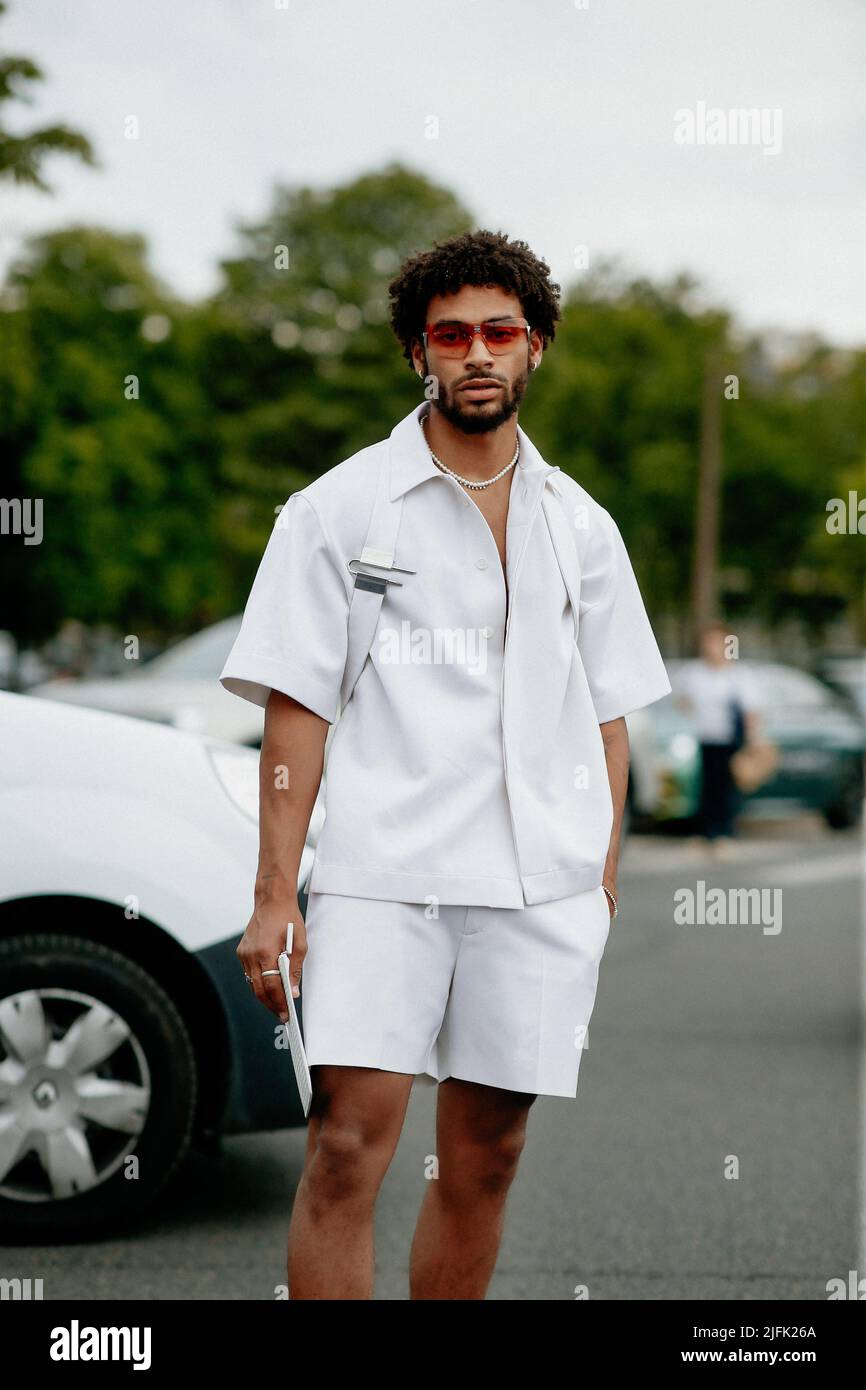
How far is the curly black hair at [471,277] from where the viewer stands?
→ 3000 millimetres

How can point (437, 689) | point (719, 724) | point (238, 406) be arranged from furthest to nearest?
point (238, 406)
point (719, 724)
point (437, 689)

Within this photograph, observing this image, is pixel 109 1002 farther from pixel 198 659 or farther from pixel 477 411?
pixel 198 659

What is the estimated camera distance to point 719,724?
14391mm

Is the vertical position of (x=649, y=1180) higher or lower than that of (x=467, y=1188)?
lower

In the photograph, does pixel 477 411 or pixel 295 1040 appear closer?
pixel 295 1040

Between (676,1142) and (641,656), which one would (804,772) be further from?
(641,656)

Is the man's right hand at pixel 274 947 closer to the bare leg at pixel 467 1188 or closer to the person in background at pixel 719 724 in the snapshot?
the bare leg at pixel 467 1188

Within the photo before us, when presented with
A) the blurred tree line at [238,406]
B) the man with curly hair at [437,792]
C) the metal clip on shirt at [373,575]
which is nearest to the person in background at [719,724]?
the man with curly hair at [437,792]

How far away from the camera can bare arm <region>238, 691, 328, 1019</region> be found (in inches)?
111

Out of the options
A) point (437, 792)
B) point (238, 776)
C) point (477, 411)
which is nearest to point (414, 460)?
point (477, 411)

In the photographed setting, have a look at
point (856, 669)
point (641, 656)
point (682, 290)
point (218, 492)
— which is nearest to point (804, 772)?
point (856, 669)

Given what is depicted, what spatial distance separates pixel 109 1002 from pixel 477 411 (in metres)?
1.91

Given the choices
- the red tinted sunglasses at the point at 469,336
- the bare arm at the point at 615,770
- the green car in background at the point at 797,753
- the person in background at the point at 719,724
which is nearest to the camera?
Result: the red tinted sunglasses at the point at 469,336
